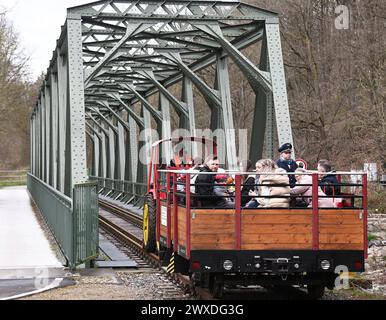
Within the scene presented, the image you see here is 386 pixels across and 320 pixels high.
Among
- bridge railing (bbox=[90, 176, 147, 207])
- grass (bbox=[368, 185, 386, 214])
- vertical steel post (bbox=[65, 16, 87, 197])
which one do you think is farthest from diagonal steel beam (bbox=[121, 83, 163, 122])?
vertical steel post (bbox=[65, 16, 87, 197])

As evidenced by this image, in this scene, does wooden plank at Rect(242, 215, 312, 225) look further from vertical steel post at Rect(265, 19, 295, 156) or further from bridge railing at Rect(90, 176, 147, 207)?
bridge railing at Rect(90, 176, 147, 207)

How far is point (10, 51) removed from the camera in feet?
142

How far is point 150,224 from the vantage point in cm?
1458

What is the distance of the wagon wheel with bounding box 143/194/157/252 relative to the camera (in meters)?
14.4

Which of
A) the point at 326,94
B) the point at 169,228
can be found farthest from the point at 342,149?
the point at 169,228

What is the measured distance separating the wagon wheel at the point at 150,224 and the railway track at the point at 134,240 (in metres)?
0.20

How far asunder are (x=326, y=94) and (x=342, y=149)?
3.16 m

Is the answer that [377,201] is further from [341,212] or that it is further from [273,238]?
[273,238]

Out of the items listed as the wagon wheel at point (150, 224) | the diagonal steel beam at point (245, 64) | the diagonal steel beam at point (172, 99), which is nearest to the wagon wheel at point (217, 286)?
the wagon wheel at point (150, 224)

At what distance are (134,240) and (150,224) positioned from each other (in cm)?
465

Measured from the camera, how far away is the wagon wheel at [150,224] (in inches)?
567

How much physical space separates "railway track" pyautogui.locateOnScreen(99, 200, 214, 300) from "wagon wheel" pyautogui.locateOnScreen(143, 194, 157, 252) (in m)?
0.20

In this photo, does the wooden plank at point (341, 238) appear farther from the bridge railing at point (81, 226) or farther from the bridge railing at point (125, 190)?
the bridge railing at point (125, 190)

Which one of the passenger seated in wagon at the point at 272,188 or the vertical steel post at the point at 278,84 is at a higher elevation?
the vertical steel post at the point at 278,84
